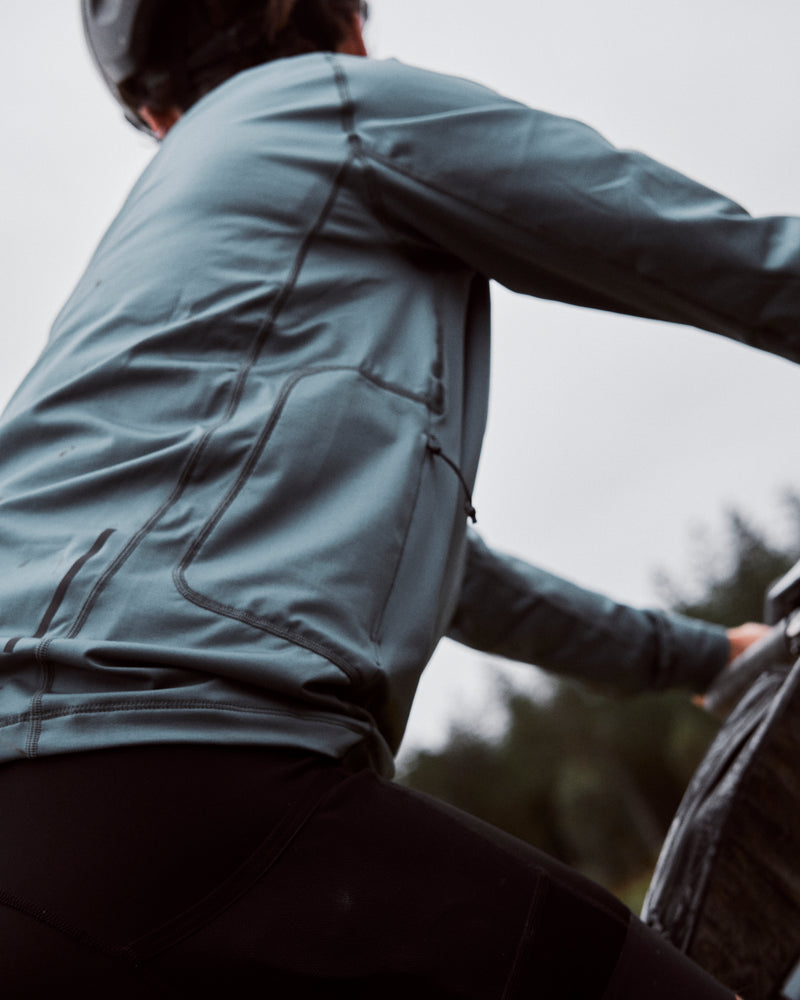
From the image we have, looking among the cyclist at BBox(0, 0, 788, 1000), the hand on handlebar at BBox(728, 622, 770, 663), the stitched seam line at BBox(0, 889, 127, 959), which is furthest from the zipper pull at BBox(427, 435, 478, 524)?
the hand on handlebar at BBox(728, 622, 770, 663)

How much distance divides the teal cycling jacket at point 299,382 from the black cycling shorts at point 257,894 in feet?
0.16

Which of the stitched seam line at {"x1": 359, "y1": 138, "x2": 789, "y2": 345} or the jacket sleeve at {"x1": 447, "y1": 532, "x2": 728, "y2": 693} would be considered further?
the jacket sleeve at {"x1": 447, "y1": 532, "x2": 728, "y2": 693}

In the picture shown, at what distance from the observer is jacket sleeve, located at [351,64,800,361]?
4.50 feet

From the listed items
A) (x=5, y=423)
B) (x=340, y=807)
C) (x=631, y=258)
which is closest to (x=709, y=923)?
(x=340, y=807)

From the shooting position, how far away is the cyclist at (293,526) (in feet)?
3.44

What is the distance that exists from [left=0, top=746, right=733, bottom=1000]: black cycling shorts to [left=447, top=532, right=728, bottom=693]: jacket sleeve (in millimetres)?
1465

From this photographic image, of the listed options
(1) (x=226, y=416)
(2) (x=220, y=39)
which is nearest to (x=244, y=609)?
(1) (x=226, y=416)

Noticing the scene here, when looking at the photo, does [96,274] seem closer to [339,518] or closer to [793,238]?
[339,518]

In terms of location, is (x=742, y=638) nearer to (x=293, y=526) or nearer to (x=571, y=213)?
(x=571, y=213)

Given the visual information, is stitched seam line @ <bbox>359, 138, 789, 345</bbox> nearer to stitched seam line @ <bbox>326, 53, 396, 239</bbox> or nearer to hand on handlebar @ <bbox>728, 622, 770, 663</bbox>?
Answer: stitched seam line @ <bbox>326, 53, 396, 239</bbox>

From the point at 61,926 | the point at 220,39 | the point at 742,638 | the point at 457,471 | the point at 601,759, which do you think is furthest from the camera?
the point at 601,759

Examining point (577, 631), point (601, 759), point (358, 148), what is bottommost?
point (601, 759)

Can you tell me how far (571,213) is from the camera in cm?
141

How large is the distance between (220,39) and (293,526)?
1152 millimetres
